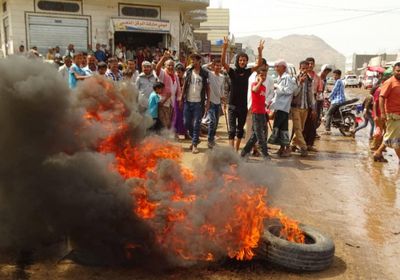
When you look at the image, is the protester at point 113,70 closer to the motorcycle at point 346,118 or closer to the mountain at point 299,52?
the motorcycle at point 346,118

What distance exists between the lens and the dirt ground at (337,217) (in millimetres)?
3561

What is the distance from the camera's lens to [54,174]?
3.54 m

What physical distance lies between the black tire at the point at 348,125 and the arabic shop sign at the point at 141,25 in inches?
604

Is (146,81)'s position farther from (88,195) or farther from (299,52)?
(299,52)

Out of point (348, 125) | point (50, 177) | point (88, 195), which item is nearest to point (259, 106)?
point (88, 195)

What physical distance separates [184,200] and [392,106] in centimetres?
584

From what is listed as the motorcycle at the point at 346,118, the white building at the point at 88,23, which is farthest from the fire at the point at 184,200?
the white building at the point at 88,23

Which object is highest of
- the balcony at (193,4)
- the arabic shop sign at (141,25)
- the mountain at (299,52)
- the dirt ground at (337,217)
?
the mountain at (299,52)

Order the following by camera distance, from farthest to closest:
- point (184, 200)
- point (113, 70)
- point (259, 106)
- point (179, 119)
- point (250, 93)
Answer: point (179, 119) → point (113, 70) → point (250, 93) → point (259, 106) → point (184, 200)

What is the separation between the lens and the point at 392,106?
311 inches

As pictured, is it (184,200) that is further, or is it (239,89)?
(239,89)

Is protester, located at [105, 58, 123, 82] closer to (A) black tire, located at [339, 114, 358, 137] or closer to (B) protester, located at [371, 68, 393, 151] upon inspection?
(B) protester, located at [371, 68, 393, 151]

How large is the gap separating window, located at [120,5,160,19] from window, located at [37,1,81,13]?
9.07 feet

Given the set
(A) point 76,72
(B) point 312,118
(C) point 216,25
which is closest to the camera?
(A) point 76,72
